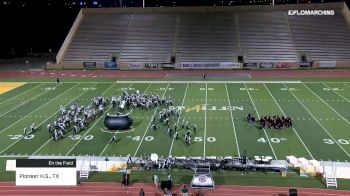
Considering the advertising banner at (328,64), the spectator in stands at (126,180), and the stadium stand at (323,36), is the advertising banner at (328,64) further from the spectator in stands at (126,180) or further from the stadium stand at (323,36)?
the spectator in stands at (126,180)

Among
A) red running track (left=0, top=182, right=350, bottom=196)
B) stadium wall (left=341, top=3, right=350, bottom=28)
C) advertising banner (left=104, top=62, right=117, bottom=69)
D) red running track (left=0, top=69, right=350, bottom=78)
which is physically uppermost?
stadium wall (left=341, top=3, right=350, bottom=28)

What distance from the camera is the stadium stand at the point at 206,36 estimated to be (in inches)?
1687

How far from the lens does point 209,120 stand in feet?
70.4

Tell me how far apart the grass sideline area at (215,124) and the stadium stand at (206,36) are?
36.0 feet

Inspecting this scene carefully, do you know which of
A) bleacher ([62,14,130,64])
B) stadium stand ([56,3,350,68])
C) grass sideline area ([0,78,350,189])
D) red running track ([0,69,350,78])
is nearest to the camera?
grass sideline area ([0,78,350,189])

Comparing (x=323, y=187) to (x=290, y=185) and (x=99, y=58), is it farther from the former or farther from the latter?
(x=99, y=58)

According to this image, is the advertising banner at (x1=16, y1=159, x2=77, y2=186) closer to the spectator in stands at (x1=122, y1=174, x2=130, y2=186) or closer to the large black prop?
the spectator in stands at (x1=122, y1=174, x2=130, y2=186)

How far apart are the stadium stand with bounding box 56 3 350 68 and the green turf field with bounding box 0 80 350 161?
1093 cm

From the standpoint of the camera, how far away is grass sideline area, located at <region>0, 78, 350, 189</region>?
54.1ft

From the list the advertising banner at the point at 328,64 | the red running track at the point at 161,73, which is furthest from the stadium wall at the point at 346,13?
the red running track at the point at 161,73

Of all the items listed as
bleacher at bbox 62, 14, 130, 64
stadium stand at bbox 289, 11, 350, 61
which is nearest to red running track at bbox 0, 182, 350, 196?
bleacher at bbox 62, 14, 130, 64

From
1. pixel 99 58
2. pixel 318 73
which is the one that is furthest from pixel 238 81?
pixel 99 58

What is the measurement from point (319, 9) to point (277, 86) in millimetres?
21230

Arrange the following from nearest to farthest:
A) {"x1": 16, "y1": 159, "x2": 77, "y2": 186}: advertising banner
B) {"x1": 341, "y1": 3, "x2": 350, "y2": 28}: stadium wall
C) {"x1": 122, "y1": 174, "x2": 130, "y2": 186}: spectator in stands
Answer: {"x1": 16, "y1": 159, "x2": 77, "y2": 186}: advertising banner < {"x1": 122, "y1": 174, "x2": 130, "y2": 186}: spectator in stands < {"x1": 341, "y1": 3, "x2": 350, "y2": 28}: stadium wall
